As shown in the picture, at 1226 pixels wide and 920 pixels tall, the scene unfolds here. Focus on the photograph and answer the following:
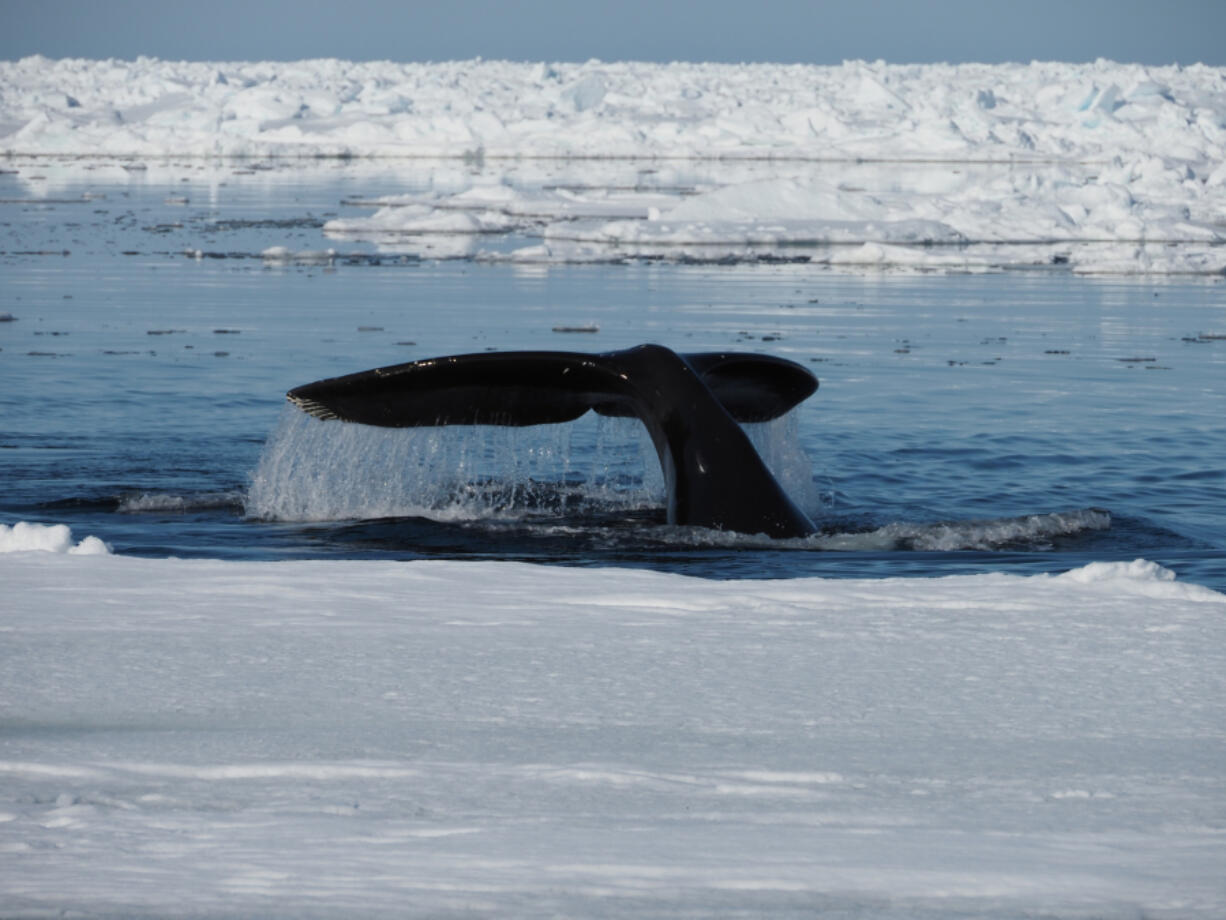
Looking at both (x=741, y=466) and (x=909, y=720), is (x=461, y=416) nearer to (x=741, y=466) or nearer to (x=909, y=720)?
(x=741, y=466)

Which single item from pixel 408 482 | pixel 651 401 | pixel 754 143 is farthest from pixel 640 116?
pixel 651 401

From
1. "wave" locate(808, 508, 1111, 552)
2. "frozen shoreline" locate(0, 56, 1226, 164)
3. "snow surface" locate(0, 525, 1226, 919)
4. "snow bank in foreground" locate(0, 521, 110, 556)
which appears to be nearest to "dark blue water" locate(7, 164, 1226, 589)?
"wave" locate(808, 508, 1111, 552)

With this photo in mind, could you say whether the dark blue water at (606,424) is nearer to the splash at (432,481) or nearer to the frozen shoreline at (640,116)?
the splash at (432,481)

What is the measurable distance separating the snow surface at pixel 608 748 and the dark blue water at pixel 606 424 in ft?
7.54

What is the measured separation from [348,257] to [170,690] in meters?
25.5

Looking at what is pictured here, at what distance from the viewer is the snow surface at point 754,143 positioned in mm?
33344

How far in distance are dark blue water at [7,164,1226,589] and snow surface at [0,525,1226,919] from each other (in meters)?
2.30

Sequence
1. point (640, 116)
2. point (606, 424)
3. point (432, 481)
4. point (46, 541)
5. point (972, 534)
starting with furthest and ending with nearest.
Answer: point (640, 116) < point (606, 424) < point (432, 481) < point (972, 534) < point (46, 541)

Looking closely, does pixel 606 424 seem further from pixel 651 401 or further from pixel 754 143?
pixel 754 143

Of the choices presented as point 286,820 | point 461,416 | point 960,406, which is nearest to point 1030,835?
point 286,820

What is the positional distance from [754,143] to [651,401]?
76.0 meters

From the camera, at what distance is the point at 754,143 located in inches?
3236

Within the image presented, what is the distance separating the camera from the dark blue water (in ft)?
28.1

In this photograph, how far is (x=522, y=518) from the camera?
9.09 metres
